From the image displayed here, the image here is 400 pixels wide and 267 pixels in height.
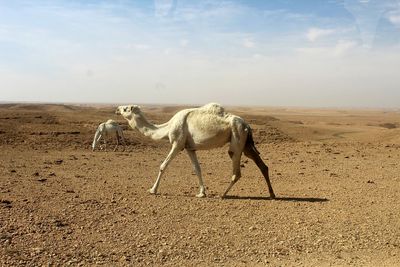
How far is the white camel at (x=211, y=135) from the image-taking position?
1203 centimetres

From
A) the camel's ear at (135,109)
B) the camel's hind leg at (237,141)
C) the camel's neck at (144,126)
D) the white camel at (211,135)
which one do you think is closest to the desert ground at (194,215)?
the white camel at (211,135)

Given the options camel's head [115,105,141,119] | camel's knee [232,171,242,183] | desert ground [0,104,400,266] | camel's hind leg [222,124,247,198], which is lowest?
desert ground [0,104,400,266]

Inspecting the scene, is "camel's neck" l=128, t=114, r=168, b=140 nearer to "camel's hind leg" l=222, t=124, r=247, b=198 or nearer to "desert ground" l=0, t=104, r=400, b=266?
"desert ground" l=0, t=104, r=400, b=266

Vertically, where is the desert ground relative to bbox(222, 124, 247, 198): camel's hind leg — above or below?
below

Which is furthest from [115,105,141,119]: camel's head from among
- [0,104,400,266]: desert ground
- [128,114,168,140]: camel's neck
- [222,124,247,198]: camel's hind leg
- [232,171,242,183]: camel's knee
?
[232,171,242,183]: camel's knee

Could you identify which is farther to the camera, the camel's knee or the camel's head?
the camel's head

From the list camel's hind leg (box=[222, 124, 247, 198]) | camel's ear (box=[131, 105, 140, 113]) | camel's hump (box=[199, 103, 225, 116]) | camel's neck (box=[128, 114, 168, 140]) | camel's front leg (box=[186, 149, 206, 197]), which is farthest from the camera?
camel's ear (box=[131, 105, 140, 113])

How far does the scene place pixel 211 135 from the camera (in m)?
12.1

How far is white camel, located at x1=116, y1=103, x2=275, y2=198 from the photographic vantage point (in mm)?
12031

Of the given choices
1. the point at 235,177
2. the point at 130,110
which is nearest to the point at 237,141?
the point at 235,177

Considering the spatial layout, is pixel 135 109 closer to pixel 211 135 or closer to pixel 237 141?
pixel 211 135

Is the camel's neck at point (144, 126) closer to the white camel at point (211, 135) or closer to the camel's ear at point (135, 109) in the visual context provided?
the camel's ear at point (135, 109)

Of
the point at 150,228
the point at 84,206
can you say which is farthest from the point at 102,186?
the point at 150,228

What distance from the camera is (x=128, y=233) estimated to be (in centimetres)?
862
